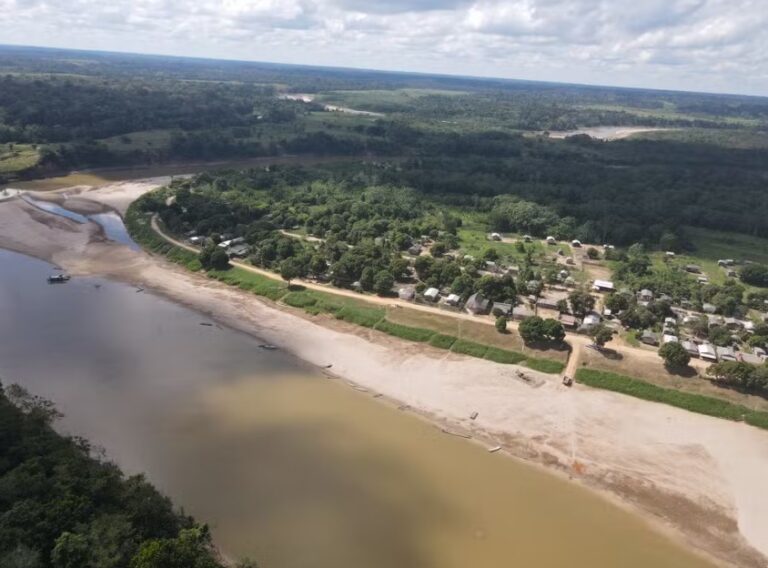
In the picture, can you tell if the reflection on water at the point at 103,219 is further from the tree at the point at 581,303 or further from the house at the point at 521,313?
the tree at the point at 581,303

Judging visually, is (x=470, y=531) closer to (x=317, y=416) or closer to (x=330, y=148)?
(x=317, y=416)

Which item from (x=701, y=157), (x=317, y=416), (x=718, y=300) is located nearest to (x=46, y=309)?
(x=317, y=416)

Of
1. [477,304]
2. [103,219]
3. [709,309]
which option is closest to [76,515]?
[477,304]

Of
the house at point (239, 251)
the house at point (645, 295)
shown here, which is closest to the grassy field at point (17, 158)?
the house at point (239, 251)

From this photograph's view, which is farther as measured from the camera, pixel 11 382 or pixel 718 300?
pixel 718 300

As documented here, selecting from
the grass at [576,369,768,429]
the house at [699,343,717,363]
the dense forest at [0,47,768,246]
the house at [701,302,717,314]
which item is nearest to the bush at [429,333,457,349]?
the grass at [576,369,768,429]

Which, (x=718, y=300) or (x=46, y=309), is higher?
(x=718, y=300)
